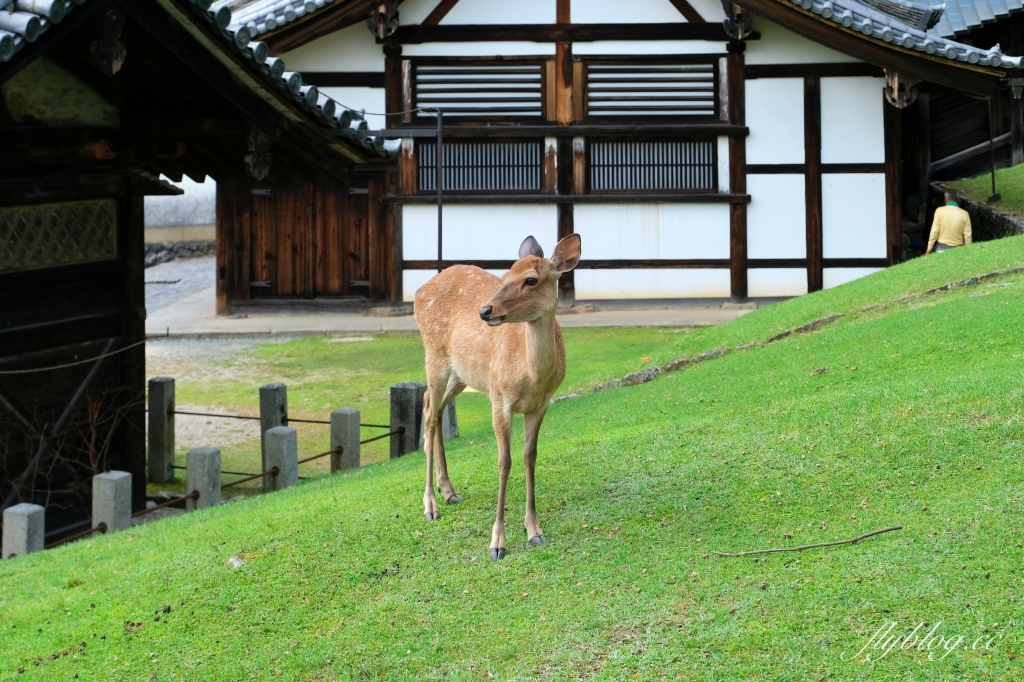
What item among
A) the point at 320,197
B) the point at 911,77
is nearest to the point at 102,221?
the point at 320,197

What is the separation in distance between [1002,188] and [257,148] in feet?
54.5

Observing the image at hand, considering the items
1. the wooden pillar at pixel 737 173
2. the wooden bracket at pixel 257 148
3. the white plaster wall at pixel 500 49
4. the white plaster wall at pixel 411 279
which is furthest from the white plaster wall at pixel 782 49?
the wooden bracket at pixel 257 148

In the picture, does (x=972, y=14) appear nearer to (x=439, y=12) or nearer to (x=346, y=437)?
(x=439, y=12)

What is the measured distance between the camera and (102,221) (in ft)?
33.4

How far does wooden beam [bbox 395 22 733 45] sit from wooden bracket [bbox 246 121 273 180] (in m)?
11.9

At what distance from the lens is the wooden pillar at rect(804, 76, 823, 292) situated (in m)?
20.8

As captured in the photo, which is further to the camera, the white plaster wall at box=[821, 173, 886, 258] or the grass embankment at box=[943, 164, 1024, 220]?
the white plaster wall at box=[821, 173, 886, 258]

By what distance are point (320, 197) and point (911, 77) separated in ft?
34.9

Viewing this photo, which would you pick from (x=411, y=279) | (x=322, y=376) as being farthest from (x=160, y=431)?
(x=411, y=279)

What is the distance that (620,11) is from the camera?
20.8 m

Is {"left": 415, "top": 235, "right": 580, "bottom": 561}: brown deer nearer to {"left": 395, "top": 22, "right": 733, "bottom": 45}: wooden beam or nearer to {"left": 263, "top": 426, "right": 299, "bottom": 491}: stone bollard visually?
{"left": 263, "top": 426, "right": 299, "bottom": 491}: stone bollard

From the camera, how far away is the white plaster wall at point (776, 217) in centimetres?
2102

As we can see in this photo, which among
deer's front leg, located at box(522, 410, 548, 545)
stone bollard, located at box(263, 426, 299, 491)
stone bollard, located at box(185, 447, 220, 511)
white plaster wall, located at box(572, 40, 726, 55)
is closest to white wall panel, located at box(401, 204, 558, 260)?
white plaster wall, located at box(572, 40, 726, 55)

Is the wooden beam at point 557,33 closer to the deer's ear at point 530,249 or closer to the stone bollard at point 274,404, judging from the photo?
the stone bollard at point 274,404
